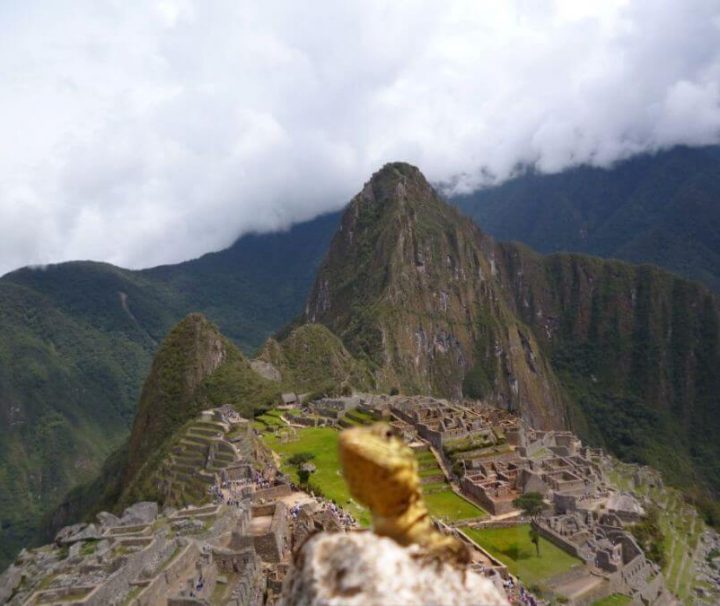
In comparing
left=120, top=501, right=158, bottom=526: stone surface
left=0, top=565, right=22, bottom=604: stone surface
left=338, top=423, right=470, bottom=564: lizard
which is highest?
left=338, top=423, right=470, bottom=564: lizard

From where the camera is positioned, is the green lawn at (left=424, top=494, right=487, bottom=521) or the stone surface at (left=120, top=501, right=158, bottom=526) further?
the green lawn at (left=424, top=494, right=487, bottom=521)

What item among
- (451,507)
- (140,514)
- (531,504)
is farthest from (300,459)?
(531,504)

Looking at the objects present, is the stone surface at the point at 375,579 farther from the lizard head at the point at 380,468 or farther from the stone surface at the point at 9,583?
the stone surface at the point at 9,583

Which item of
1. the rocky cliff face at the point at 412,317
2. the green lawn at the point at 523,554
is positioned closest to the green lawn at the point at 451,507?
the green lawn at the point at 523,554

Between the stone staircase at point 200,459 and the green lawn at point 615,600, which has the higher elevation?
the stone staircase at point 200,459

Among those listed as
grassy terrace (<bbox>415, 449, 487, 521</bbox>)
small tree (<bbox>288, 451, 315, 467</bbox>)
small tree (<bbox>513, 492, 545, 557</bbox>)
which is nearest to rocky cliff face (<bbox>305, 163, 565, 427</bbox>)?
grassy terrace (<bbox>415, 449, 487, 521</bbox>)

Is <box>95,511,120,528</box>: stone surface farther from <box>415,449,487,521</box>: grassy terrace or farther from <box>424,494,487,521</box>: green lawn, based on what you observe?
<box>424,494,487,521</box>: green lawn
